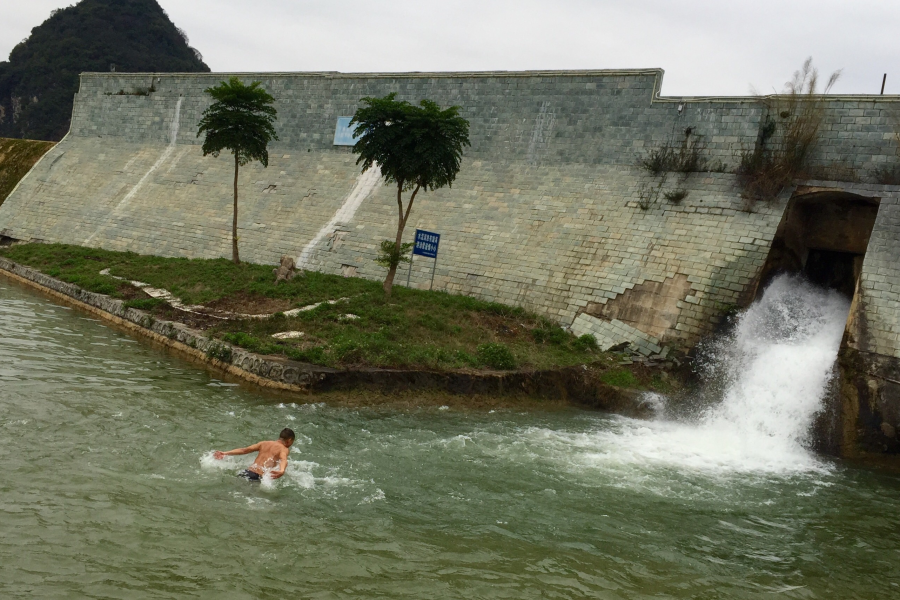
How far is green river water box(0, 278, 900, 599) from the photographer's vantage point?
18.1 ft

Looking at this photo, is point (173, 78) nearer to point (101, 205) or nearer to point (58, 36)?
point (101, 205)

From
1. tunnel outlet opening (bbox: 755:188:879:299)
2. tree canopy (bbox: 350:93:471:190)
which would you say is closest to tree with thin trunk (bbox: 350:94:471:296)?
tree canopy (bbox: 350:93:471:190)

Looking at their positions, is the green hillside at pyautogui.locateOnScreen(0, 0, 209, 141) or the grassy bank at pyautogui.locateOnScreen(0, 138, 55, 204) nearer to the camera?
the grassy bank at pyautogui.locateOnScreen(0, 138, 55, 204)

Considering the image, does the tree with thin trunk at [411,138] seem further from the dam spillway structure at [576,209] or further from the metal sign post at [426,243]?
the dam spillway structure at [576,209]

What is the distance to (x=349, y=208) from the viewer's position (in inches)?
777

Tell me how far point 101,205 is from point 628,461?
21.0 m

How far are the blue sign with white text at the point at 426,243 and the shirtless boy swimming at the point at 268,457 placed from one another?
28.8 ft

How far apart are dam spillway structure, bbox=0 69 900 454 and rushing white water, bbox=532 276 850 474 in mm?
500

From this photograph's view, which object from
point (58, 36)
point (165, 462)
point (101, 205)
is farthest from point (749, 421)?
point (58, 36)

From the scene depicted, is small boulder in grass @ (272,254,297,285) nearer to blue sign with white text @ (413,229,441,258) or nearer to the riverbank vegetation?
the riverbank vegetation

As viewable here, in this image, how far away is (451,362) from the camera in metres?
12.2

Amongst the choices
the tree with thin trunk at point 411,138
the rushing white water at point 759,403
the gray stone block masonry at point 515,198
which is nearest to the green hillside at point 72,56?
the gray stone block masonry at point 515,198

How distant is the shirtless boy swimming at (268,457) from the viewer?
7043 millimetres

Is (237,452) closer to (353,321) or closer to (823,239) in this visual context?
(353,321)
